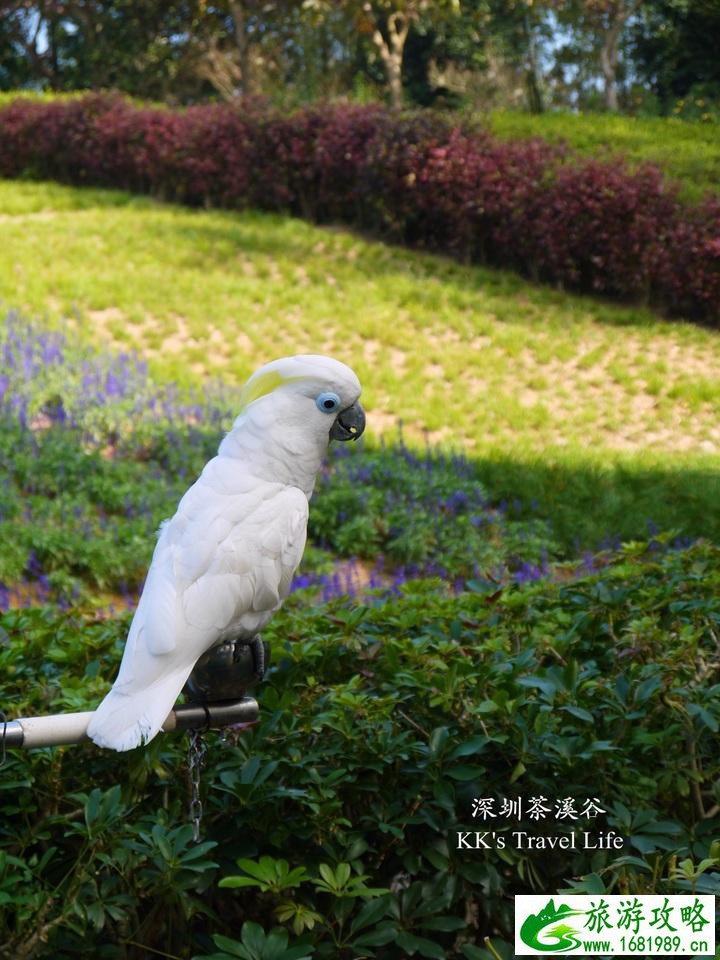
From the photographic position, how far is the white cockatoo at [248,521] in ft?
4.54

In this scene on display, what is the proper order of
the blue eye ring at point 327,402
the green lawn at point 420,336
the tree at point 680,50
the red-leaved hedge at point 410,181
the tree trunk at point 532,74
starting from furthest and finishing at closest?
1. the tree trunk at point 532,74
2. the tree at point 680,50
3. the red-leaved hedge at point 410,181
4. the green lawn at point 420,336
5. the blue eye ring at point 327,402

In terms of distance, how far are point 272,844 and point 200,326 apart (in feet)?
19.8

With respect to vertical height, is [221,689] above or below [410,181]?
below

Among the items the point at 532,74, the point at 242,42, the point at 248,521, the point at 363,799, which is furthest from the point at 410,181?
the point at 248,521

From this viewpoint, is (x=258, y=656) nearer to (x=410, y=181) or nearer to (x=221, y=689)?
(x=221, y=689)

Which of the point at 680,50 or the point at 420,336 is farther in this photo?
the point at 680,50

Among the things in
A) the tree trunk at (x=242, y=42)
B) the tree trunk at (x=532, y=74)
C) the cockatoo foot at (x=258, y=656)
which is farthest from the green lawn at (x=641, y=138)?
the cockatoo foot at (x=258, y=656)

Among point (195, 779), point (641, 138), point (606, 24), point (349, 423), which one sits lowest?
point (195, 779)

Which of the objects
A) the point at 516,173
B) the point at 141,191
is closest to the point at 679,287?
the point at 516,173

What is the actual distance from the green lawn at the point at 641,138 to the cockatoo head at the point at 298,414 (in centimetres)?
700

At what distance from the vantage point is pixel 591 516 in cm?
504

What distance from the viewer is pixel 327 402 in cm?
143

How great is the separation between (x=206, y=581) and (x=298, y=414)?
261 mm

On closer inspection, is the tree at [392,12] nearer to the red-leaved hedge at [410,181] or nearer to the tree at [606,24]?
the tree at [606,24]
